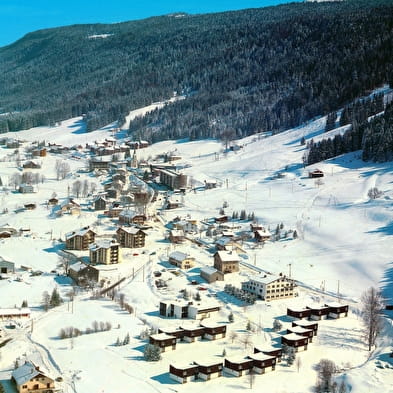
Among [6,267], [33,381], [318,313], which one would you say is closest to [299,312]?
[318,313]

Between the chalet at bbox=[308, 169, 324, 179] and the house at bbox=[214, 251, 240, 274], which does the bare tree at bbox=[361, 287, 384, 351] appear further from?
the chalet at bbox=[308, 169, 324, 179]

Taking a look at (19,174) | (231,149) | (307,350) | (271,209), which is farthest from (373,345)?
(231,149)

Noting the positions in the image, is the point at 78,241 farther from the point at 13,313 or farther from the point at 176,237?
the point at 13,313

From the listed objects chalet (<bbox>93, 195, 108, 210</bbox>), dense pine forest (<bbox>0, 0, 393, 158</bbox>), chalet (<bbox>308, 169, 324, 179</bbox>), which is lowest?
chalet (<bbox>93, 195, 108, 210</bbox>)

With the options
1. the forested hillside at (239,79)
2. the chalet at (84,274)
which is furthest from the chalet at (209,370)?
the forested hillside at (239,79)

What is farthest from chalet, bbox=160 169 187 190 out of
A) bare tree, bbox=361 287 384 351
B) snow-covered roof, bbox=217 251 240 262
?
bare tree, bbox=361 287 384 351

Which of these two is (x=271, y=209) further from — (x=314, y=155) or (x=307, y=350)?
(x=307, y=350)
